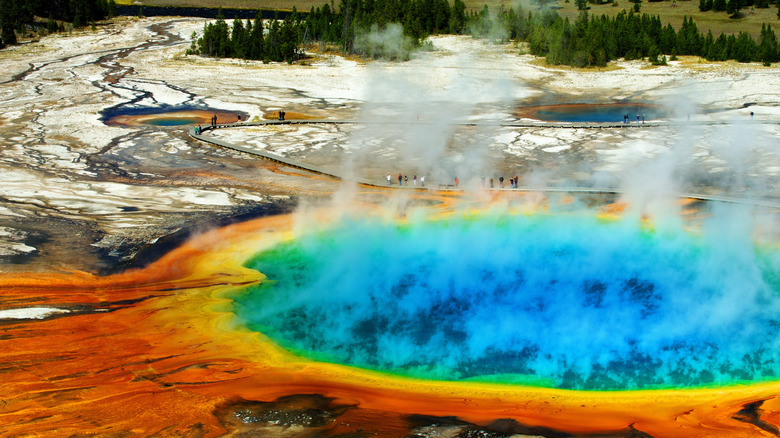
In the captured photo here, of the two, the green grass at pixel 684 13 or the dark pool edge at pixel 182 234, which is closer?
the dark pool edge at pixel 182 234

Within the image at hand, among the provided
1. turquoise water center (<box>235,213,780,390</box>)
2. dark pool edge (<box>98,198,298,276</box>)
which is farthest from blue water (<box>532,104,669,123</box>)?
dark pool edge (<box>98,198,298,276</box>)

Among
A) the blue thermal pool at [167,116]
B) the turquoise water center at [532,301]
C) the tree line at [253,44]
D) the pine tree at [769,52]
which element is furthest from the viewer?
the tree line at [253,44]

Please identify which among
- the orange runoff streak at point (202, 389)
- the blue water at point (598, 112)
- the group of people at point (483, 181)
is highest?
the blue water at point (598, 112)

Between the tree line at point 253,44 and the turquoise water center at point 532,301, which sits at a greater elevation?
the tree line at point 253,44

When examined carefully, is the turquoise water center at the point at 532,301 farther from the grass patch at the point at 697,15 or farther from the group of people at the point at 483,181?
the grass patch at the point at 697,15

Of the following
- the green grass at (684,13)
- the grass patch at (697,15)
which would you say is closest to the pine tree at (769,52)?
the grass patch at (697,15)

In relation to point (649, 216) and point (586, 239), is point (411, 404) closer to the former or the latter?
point (586, 239)

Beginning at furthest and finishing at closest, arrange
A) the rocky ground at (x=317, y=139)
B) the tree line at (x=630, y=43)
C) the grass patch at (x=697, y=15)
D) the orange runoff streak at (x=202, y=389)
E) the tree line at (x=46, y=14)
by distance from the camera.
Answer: the grass patch at (x=697, y=15)
the tree line at (x=46, y=14)
the tree line at (x=630, y=43)
the rocky ground at (x=317, y=139)
the orange runoff streak at (x=202, y=389)

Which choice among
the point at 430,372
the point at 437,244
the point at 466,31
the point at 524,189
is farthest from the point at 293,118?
the point at 466,31
